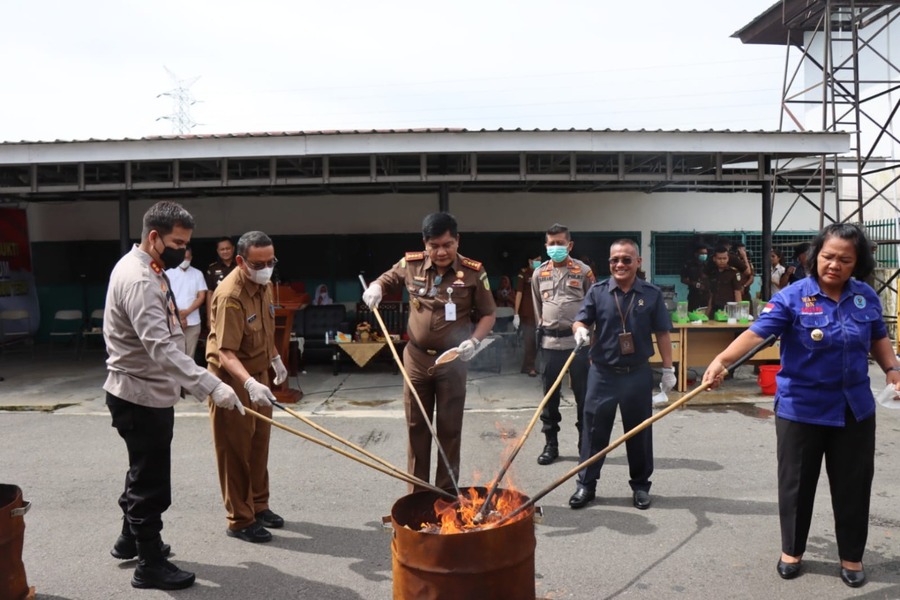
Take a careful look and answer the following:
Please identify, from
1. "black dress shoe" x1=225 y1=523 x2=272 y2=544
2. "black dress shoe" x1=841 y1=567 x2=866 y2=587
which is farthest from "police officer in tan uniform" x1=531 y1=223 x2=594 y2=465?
"black dress shoe" x1=225 y1=523 x2=272 y2=544

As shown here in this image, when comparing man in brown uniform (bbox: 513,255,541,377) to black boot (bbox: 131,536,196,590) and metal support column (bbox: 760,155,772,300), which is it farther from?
black boot (bbox: 131,536,196,590)

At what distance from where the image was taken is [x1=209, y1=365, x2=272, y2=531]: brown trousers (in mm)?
3928

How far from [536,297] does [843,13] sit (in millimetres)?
12607

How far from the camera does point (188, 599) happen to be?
3.37 meters

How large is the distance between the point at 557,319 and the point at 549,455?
118 centimetres

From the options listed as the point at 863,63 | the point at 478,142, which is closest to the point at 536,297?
the point at 478,142

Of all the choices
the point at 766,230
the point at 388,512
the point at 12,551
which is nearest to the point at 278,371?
the point at 388,512

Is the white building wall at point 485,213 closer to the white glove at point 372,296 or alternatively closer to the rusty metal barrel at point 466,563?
the white glove at point 372,296

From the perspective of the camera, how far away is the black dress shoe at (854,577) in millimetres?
3404

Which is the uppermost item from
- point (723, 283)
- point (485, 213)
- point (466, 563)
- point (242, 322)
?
point (485, 213)

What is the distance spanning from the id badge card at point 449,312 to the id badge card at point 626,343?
4.03 feet

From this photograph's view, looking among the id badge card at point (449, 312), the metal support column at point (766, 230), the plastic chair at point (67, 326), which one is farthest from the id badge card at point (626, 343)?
the plastic chair at point (67, 326)

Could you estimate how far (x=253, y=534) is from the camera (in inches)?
159

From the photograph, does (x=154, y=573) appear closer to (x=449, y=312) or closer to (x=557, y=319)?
(x=449, y=312)
